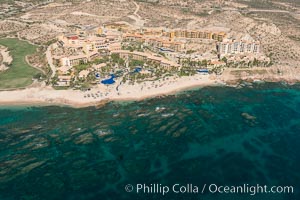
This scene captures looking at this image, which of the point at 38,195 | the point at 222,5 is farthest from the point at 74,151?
the point at 222,5

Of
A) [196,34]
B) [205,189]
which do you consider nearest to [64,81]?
[205,189]

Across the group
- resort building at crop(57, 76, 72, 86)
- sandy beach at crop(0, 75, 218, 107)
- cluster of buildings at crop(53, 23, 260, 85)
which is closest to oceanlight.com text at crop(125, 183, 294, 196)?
sandy beach at crop(0, 75, 218, 107)

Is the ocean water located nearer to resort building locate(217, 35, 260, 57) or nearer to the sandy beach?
the sandy beach

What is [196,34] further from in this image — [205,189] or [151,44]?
[205,189]

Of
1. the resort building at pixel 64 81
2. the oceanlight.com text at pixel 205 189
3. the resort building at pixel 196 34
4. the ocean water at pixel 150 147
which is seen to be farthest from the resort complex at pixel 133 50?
the oceanlight.com text at pixel 205 189

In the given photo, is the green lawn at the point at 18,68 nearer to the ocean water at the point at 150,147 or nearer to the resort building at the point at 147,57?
the ocean water at the point at 150,147

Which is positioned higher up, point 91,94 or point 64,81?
point 64,81
